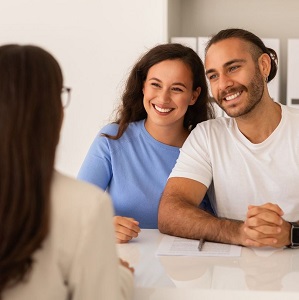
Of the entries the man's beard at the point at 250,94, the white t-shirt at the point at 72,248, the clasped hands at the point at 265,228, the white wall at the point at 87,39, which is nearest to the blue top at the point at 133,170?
the man's beard at the point at 250,94

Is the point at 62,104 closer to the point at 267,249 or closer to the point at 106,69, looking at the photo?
the point at 267,249

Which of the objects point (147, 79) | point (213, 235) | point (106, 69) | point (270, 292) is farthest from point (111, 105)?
point (270, 292)

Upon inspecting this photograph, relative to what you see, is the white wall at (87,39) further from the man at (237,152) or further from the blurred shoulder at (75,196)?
the blurred shoulder at (75,196)

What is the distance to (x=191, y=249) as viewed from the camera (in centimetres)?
197

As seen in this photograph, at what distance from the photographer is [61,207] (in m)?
1.22

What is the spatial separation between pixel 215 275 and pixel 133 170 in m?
0.95

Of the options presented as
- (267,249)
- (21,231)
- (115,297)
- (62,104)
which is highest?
(62,104)

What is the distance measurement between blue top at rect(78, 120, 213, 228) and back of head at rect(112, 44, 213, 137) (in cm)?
8

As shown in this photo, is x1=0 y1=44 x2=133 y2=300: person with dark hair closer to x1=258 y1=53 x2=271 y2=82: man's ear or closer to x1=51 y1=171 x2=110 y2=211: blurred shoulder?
x1=51 y1=171 x2=110 y2=211: blurred shoulder

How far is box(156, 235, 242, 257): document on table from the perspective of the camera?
75.4 inches

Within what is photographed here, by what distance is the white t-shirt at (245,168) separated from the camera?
7.75 feet

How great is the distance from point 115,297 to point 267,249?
820mm

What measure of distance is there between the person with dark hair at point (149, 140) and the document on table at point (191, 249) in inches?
17.0

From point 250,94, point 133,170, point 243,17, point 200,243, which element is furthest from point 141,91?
point 243,17
